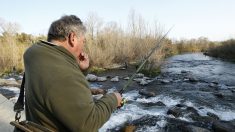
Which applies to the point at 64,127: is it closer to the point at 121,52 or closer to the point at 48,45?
the point at 48,45

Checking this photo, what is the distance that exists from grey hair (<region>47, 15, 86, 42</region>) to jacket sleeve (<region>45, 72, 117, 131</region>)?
33 cm

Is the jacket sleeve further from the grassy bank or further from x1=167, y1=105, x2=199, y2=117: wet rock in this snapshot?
the grassy bank

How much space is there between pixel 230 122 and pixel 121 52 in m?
12.4

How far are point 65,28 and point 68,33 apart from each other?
0.04 m

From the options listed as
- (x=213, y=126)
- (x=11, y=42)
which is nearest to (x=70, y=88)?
(x=213, y=126)

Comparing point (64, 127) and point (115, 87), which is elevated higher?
point (64, 127)

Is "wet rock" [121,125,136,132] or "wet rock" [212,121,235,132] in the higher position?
"wet rock" [121,125,136,132]

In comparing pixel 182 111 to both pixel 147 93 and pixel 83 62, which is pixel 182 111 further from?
pixel 83 62

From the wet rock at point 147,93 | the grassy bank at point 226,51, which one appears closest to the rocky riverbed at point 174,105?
the wet rock at point 147,93

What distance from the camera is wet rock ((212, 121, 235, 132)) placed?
6.66m

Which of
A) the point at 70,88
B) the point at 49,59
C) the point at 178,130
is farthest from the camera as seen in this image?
the point at 178,130

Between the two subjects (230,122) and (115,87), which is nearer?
(230,122)

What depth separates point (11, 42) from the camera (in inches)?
705

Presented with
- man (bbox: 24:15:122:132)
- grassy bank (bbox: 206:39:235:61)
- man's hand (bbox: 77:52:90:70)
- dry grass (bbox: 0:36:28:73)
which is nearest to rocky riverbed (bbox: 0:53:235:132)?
man's hand (bbox: 77:52:90:70)
